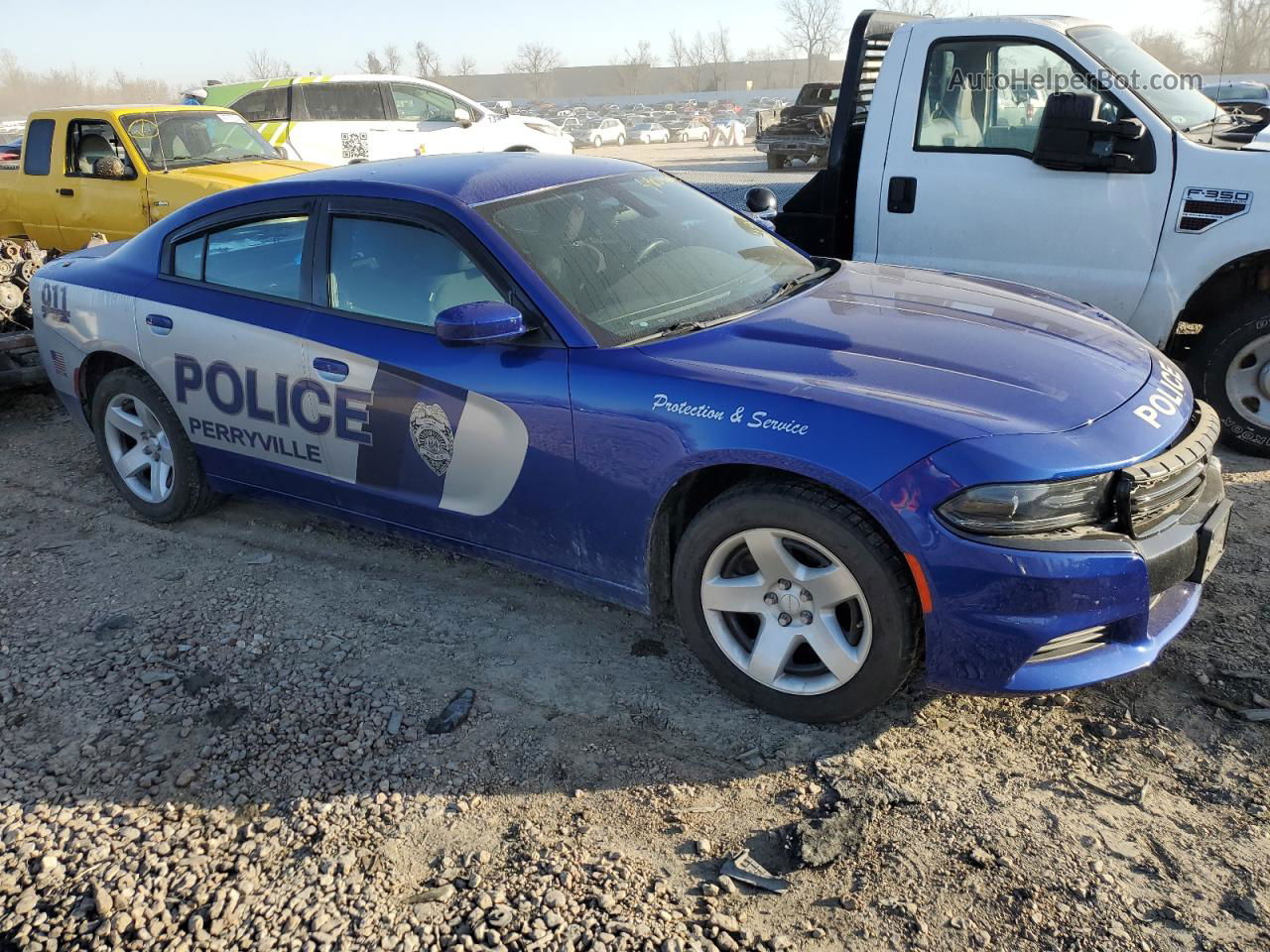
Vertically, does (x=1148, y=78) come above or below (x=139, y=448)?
above

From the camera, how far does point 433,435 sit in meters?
3.43

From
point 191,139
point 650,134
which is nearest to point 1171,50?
point 650,134

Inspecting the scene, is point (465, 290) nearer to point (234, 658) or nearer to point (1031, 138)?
point (234, 658)

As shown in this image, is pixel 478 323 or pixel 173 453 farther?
pixel 173 453

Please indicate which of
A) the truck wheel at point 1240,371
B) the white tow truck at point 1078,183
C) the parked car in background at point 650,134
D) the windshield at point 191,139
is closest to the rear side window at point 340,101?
the windshield at point 191,139

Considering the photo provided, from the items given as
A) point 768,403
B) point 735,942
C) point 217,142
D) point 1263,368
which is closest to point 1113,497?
point 768,403

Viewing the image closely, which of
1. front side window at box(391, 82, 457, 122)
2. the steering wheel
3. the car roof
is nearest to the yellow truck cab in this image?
front side window at box(391, 82, 457, 122)

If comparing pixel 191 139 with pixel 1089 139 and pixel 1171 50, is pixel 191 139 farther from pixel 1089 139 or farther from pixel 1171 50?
pixel 1171 50

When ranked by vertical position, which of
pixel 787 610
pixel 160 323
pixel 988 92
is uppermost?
pixel 988 92

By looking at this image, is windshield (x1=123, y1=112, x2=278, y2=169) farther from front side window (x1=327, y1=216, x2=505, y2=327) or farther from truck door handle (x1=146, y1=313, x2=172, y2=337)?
front side window (x1=327, y1=216, x2=505, y2=327)

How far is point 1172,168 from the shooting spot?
4727 millimetres

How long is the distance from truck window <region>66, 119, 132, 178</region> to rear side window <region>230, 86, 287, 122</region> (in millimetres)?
4223

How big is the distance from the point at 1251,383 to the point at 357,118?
11678 mm

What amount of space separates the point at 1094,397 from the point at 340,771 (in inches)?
97.5
